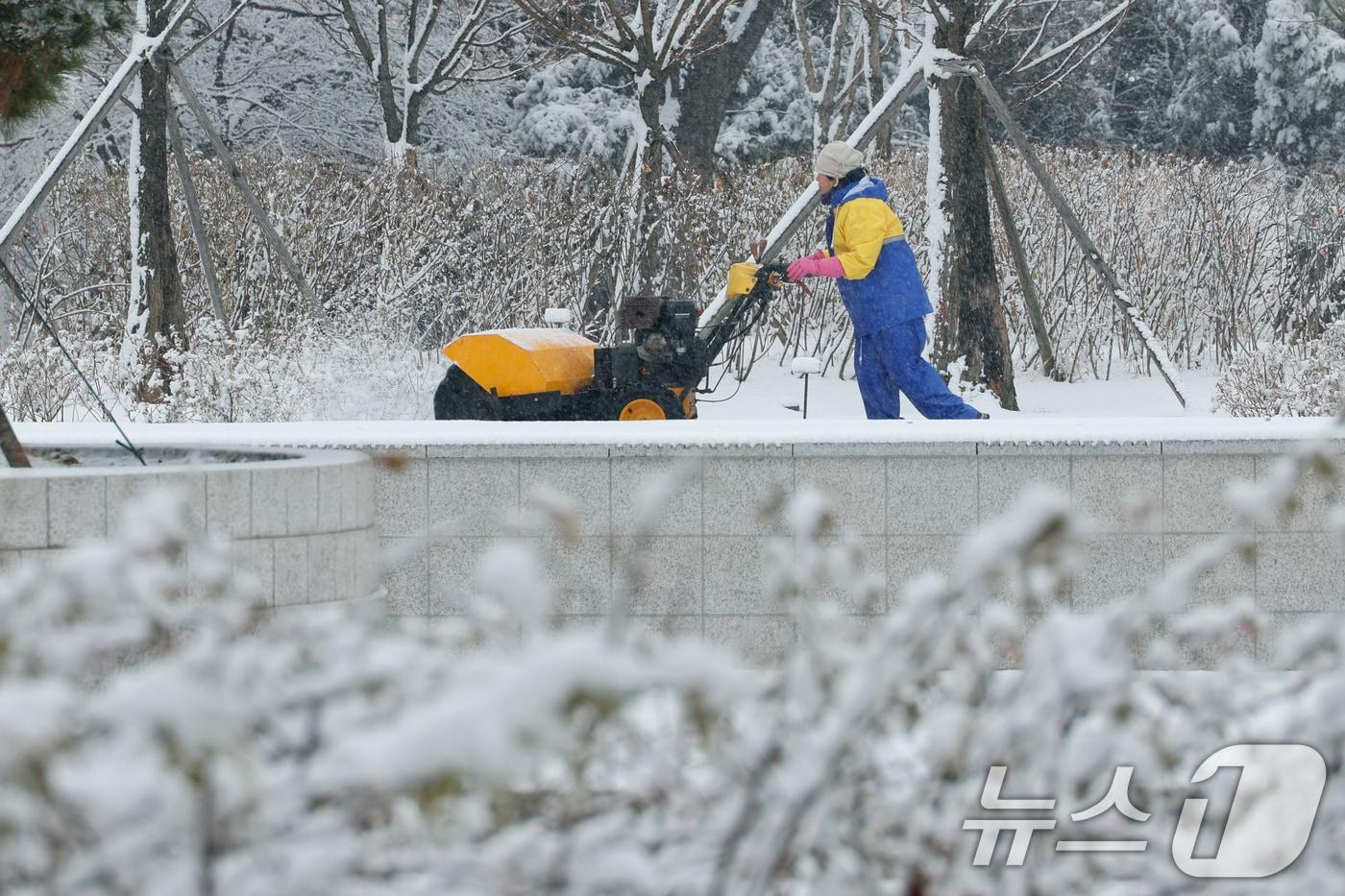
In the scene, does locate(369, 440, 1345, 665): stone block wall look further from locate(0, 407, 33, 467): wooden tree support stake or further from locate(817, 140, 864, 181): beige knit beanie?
locate(817, 140, 864, 181): beige knit beanie

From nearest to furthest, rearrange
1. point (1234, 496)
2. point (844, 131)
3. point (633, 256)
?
point (1234, 496) → point (633, 256) → point (844, 131)

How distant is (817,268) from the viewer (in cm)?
838

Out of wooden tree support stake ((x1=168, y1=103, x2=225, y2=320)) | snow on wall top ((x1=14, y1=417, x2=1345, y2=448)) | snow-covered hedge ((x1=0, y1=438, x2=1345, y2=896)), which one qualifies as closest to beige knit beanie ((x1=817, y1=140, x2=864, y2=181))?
snow on wall top ((x1=14, y1=417, x2=1345, y2=448))

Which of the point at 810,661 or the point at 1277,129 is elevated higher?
the point at 1277,129

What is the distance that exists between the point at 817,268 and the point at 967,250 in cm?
454

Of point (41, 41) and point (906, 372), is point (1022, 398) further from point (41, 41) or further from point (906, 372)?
point (41, 41)

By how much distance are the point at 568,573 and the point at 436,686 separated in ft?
14.7

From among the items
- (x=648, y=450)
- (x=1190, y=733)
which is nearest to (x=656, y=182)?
(x=648, y=450)

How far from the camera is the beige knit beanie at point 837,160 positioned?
8.68 metres

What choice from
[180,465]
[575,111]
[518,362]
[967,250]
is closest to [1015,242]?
[967,250]

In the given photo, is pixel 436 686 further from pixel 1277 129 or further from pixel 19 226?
pixel 1277 129

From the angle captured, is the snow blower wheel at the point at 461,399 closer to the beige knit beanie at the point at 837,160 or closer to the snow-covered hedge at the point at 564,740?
the beige knit beanie at the point at 837,160

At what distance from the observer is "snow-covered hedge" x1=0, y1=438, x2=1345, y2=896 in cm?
132

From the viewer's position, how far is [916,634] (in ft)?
5.58
